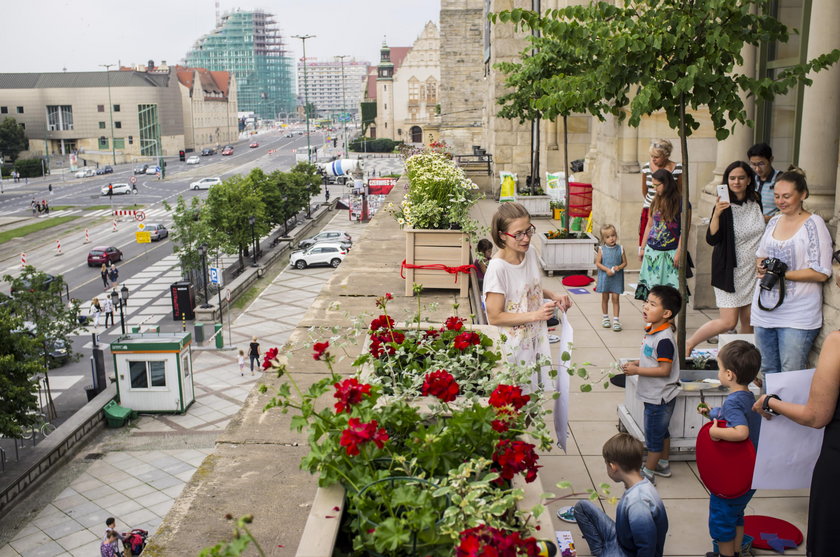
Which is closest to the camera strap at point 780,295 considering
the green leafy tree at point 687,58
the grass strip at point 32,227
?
the green leafy tree at point 687,58

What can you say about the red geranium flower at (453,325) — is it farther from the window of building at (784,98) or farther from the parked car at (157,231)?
the parked car at (157,231)

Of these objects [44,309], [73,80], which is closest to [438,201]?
[44,309]

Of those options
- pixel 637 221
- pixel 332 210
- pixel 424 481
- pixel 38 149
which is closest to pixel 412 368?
pixel 424 481

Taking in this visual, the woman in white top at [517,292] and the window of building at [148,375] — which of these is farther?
the window of building at [148,375]

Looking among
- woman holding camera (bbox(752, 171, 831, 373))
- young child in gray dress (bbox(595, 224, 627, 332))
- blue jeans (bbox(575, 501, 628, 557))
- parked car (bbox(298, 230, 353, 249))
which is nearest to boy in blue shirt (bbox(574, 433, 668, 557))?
blue jeans (bbox(575, 501, 628, 557))

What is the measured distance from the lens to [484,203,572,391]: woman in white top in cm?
510

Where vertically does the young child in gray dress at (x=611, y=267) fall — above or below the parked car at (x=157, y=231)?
above

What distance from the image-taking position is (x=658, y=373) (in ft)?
18.3

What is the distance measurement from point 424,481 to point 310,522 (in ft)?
1.42

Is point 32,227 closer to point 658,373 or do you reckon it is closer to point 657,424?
point 657,424

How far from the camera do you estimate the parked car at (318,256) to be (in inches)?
2062

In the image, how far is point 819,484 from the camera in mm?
3998

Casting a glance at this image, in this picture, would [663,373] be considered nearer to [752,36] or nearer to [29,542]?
[752,36]

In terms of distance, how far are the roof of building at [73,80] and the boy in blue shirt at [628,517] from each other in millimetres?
141292
